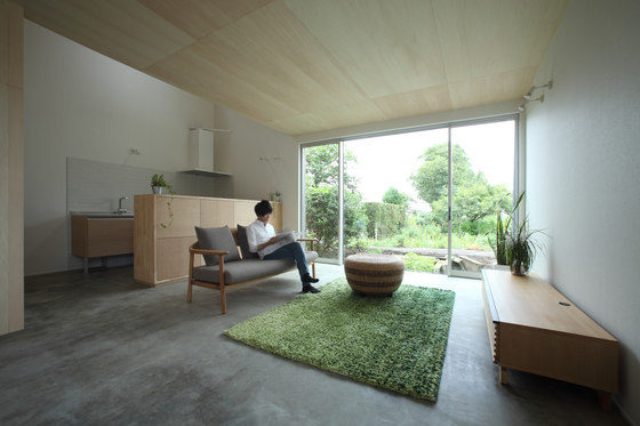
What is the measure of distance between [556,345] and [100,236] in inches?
223

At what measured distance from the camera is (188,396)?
1458 millimetres

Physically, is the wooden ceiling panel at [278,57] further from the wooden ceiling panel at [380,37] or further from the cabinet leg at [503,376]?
the cabinet leg at [503,376]

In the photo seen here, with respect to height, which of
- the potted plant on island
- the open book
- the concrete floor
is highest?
the potted plant on island

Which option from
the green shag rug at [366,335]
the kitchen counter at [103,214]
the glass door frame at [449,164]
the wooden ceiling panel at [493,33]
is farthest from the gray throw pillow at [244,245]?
the wooden ceiling panel at [493,33]

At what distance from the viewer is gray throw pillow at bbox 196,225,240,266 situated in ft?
10.1

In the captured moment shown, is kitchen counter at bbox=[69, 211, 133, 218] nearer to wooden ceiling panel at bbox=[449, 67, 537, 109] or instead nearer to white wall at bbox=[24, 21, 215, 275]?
white wall at bbox=[24, 21, 215, 275]

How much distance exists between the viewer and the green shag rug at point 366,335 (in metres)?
1.64

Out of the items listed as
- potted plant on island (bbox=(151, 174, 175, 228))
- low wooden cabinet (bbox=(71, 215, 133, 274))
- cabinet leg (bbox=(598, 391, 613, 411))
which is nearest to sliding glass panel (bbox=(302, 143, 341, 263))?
potted plant on island (bbox=(151, 174, 175, 228))

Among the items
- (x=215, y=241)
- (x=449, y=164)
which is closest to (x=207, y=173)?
(x=215, y=241)

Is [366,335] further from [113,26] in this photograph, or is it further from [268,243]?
[113,26]

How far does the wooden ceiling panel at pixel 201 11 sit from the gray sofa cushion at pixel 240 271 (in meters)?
2.19

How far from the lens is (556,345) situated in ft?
4.68

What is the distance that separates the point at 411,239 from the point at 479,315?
2313mm

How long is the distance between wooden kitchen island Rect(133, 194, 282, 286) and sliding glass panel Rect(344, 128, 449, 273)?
108 inches
